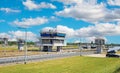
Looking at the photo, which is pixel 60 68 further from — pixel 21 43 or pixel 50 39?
pixel 21 43

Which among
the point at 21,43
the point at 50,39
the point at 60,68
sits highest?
the point at 50,39

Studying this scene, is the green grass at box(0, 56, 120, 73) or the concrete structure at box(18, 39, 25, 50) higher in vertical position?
the concrete structure at box(18, 39, 25, 50)

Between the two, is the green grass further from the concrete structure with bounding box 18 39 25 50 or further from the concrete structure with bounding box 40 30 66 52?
the concrete structure with bounding box 18 39 25 50

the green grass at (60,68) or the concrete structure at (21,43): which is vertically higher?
the concrete structure at (21,43)

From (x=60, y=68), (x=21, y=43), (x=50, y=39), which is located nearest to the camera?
(x=60, y=68)

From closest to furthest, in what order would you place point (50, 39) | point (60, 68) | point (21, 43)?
point (60, 68) < point (50, 39) < point (21, 43)

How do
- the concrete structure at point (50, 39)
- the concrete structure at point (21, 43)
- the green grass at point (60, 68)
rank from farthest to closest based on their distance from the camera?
the concrete structure at point (21, 43) → the concrete structure at point (50, 39) → the green grass at point (60, 68)

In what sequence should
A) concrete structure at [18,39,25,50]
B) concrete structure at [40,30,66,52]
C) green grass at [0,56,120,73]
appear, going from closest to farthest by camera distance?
green grass at [0,56,120,73], concrete structure at [40,30,66,52], concrete structure at [18,39,25,50]

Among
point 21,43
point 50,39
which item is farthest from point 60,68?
point 21,43

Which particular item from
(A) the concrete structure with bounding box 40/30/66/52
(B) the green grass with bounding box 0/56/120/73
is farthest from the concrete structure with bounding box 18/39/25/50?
(B) the green grass with bounding box 0/56/120/73

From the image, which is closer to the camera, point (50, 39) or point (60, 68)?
point (60, 68)

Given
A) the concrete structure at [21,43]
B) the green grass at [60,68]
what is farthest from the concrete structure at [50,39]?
the green grass at [60,68]

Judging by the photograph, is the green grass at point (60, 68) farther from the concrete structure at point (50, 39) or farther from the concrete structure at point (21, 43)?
the concrete structure at point (21, 43)

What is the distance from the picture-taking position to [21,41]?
7574 inches
